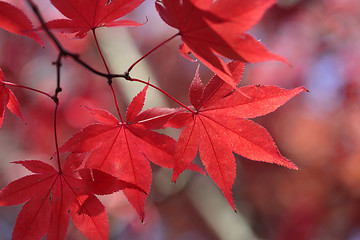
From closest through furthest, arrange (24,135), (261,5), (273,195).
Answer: (261,5) → (24,135) → (273,195)

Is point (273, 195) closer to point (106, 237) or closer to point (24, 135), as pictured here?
point (24, 135)

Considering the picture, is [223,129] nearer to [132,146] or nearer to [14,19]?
[132,146]

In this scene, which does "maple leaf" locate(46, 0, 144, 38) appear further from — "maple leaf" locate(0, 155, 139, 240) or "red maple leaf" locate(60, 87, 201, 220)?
"maple leaf" locate(0, 155, 139, 240)

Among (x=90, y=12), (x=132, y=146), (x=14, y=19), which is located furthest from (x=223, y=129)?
(x=14, y=19)

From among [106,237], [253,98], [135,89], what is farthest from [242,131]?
[135,89]

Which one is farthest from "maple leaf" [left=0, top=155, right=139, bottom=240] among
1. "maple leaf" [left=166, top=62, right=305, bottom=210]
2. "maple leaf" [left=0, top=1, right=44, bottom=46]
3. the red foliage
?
"maple leaf" [left=0, top=1, right=44, bottom=46]

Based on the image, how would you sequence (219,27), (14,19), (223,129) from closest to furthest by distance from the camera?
(219,27)
(14,19)
(223,129)

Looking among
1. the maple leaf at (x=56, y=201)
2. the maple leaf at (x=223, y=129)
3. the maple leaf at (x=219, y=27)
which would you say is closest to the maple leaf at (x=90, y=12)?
the maple leaf at (x=219, y=27)
